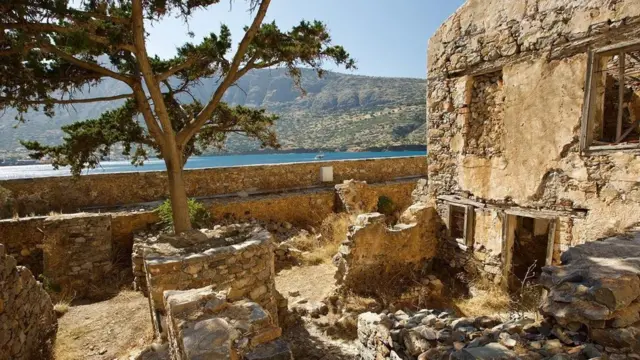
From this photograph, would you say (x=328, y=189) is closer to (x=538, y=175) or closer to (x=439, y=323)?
(x=538, y=175)

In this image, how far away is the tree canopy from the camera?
5.26m

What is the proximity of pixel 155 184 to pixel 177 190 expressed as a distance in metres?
6.15

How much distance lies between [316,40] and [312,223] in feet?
24.2

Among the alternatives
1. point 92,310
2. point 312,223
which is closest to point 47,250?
point 92,310

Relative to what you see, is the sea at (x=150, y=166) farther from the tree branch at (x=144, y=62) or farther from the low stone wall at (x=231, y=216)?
the tree branch at (x=144, y=62)

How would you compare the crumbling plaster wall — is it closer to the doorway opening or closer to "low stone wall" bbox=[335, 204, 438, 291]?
the doorway opening

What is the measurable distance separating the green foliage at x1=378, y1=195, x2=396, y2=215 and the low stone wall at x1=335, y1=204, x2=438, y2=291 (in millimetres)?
5792

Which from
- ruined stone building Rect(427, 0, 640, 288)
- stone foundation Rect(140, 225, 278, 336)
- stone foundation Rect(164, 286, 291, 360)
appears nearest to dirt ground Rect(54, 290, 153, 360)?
stone foundation Rect(140, 225, 278, 336)

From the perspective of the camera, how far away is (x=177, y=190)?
7.04 metres

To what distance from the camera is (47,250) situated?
8.17m

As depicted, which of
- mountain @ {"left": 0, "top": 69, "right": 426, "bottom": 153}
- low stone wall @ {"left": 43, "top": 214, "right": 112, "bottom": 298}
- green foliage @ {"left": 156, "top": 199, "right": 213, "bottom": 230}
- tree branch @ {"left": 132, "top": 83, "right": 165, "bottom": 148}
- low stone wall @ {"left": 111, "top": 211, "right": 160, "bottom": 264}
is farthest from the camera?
mountain @ {"left": 0, "top": 69, "right": 426, "bottom": 153}

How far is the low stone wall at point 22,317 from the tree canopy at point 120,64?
2.60 meters

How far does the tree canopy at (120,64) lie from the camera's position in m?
5.26

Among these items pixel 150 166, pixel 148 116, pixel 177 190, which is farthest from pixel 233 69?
pixel 150 166
